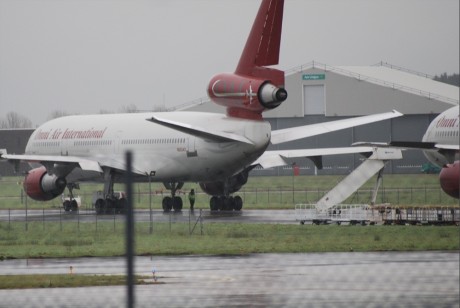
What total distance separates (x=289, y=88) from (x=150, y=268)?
255ft

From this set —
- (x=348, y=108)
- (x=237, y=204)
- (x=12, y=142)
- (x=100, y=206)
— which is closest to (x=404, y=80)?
(x=237, y=204)

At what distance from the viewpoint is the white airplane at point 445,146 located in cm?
4128

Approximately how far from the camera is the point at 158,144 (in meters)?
61.8

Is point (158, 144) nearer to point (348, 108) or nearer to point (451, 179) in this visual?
point (451, 179)

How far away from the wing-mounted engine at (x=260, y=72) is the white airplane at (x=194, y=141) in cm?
5

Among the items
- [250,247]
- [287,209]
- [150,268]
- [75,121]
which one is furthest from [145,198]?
[150,268]

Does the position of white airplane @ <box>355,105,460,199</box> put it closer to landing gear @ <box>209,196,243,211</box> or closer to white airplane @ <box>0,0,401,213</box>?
white airplane @ <box>0,0,401,213</box>

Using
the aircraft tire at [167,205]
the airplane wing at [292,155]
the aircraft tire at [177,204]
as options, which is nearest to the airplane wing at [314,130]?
the airplane wing at [292,155]

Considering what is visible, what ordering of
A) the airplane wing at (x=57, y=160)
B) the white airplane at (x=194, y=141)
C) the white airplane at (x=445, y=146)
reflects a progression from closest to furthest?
1. the white airplane at (x=445, y=146)
2. the white airplane at (x=194, y=141)
3. the airplane wing at (x=57, y=160)

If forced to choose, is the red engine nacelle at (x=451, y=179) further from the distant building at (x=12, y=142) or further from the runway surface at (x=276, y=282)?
the distant building at (x=12, y=142)

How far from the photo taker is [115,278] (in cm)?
2773

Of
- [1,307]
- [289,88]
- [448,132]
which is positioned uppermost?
[289,88]

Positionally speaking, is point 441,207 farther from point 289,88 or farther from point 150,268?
point 289,88

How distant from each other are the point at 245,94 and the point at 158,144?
31.3 feet
